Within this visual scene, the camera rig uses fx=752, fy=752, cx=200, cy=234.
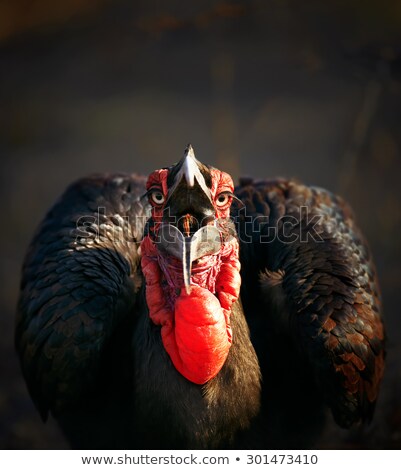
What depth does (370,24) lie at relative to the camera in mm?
5605

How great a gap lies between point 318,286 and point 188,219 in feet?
2.79

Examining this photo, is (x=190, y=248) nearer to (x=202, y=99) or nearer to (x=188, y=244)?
(x=188, y=244)

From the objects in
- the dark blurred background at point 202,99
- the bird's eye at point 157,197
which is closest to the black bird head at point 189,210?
the bird's eye at point 157,197

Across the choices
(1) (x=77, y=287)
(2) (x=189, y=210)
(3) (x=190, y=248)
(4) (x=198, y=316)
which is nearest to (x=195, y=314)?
(4) (x=198, y=316)

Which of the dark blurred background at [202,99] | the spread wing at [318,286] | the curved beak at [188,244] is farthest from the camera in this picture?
the dark blurred background at [202,99]

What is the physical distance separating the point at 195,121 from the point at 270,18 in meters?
1.14

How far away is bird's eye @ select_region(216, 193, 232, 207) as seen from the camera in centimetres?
270

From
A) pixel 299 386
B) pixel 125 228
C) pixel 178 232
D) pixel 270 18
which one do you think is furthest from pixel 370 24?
pixel 178 232

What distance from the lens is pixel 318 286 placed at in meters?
3.19

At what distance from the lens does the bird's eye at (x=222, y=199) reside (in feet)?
8.86

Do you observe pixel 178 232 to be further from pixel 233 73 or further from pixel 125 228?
pixel 233 73

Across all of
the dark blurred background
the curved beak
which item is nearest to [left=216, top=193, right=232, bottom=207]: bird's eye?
the curved beak

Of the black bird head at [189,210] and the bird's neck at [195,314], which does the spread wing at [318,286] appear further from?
the black bird head at [189,210]

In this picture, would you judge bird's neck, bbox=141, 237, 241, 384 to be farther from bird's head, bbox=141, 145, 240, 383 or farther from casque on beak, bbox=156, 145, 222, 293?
casque on beak, bbox=156, 145, 222, 293
